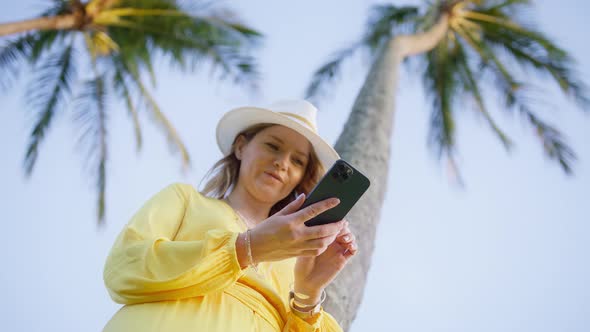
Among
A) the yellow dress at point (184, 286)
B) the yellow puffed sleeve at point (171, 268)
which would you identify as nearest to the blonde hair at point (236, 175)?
the yellow dress at point (184, 286)

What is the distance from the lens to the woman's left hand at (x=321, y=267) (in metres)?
2.06

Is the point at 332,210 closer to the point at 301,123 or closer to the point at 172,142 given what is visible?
the point at 301,123

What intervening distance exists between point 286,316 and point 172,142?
8510 mm

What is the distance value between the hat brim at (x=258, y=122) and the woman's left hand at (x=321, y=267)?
1.95 feet

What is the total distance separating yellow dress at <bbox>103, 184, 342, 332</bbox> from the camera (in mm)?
1728

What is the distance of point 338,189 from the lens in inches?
70.4

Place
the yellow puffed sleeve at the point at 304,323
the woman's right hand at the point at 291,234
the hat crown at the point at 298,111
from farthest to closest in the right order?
1. the hat crown at the point at 298,111
2. the yellow puffed sleeve at the point at 304,323
3. the woman's right hand at the point at 291,234

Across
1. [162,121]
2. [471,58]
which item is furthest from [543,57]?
[162,121]

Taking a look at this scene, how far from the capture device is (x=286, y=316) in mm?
2119

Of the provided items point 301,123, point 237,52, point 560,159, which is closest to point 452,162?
point 560,159

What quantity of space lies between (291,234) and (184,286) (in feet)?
1.23

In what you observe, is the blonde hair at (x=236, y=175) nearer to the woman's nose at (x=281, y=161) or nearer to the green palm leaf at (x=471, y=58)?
the woman's nose at (x=281, y=161)

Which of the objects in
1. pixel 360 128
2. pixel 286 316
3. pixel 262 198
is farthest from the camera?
pixel 360 128

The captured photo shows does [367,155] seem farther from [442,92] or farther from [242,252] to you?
[442,92]
